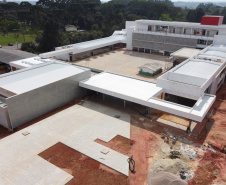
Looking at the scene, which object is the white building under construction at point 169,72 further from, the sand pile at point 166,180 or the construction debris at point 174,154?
the sand pile at point 166,180

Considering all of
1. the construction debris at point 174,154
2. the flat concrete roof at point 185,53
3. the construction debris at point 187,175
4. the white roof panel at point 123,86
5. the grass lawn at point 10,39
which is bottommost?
the construction debris at point 187,175

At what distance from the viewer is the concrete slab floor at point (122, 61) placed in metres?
43.7

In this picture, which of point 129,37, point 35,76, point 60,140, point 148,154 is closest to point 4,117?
point 60,140

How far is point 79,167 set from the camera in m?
18.7

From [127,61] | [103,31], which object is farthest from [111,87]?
[103,31]

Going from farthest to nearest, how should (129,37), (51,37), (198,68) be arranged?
1. (51,37)
2. (129,37)
3. (198,68)

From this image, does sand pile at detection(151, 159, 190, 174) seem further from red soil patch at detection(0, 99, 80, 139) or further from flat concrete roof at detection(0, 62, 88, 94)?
flat concrete roof at detection(0, 62, 88, 94)

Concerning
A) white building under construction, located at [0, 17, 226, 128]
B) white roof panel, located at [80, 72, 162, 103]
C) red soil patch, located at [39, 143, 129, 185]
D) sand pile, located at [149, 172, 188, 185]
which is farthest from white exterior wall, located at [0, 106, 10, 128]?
sand pile, located at [149, 172, 188, 185]

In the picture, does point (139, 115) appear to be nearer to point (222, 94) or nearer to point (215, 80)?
point (215, 80)

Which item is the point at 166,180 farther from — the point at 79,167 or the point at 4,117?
the point at 4,117

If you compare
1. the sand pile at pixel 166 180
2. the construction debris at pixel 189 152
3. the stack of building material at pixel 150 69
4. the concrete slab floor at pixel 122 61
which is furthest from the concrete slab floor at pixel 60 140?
the concrete slab floor at pixel 122 61

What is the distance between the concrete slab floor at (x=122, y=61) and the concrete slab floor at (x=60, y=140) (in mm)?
15893

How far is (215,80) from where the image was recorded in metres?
31.0

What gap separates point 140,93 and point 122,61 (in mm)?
23192
